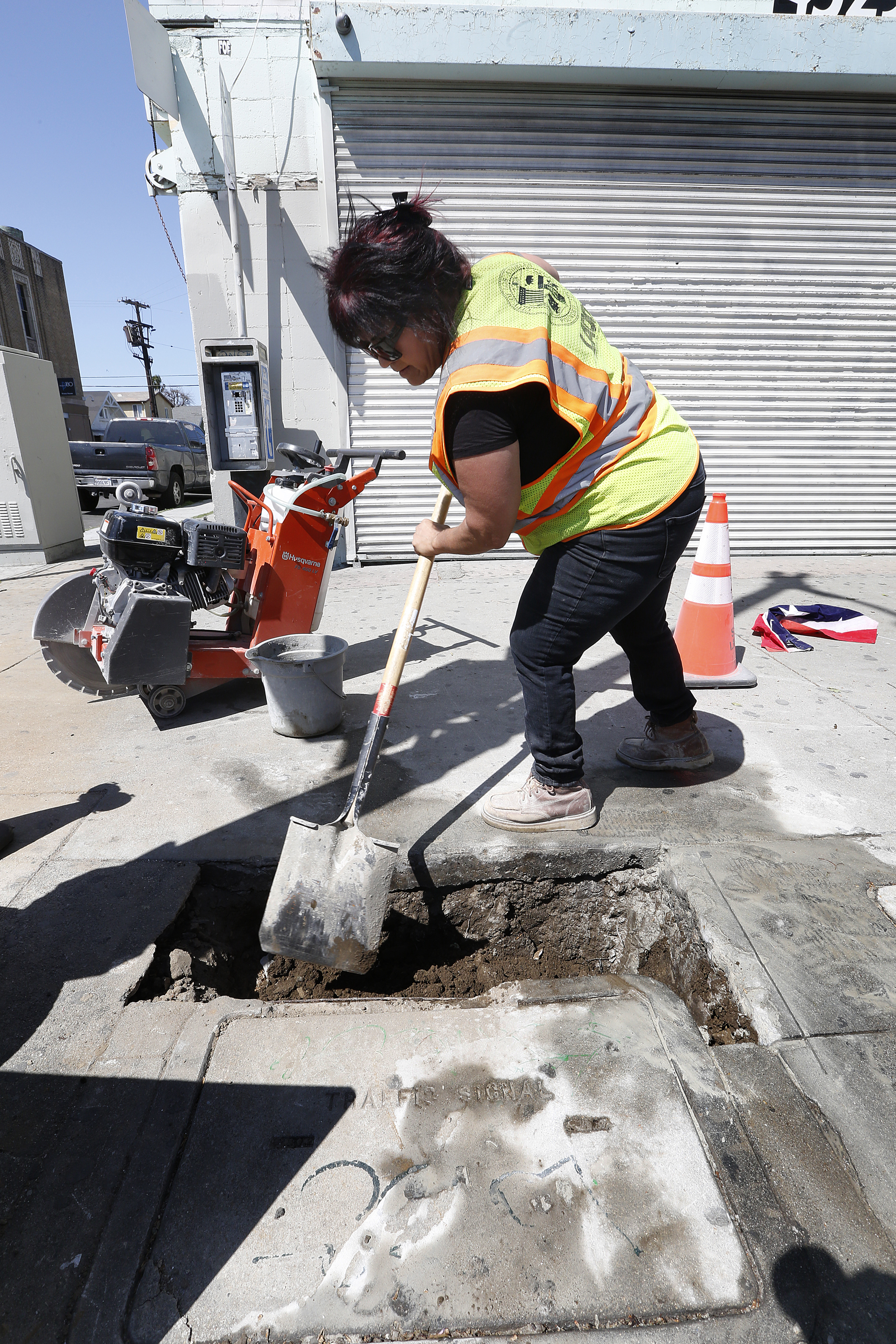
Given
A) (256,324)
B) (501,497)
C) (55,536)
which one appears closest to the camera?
(501,497)

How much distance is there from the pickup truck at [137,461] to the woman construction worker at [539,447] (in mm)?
11193

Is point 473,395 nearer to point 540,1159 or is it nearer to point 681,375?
point 540,1159

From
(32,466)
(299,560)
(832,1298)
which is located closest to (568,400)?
(832,1298)

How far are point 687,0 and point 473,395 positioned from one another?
5993 millimetres

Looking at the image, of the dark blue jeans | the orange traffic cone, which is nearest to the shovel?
the dark blue jeans

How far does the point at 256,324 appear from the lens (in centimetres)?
642

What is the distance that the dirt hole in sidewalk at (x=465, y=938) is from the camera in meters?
2.16

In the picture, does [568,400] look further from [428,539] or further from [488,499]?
[428,539]

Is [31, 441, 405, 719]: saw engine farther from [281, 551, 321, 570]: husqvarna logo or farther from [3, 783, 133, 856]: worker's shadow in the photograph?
[3, 783, 133, 856]: worker's shadow

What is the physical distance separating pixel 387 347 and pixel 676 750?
6.09ft

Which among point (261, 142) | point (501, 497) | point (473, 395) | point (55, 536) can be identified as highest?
point (261, 142)

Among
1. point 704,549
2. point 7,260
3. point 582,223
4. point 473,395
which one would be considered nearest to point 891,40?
point 582,223

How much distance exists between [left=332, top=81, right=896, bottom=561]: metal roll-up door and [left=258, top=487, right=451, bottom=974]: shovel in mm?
4817

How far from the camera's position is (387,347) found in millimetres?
1945
